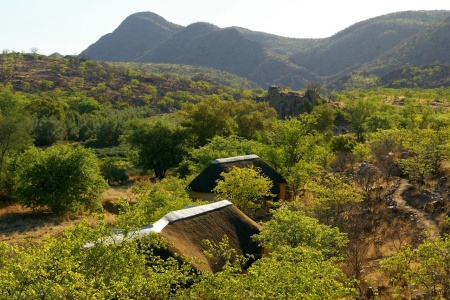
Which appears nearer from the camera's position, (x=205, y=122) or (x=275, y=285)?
(x=275, y=285)

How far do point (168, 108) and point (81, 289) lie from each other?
103m

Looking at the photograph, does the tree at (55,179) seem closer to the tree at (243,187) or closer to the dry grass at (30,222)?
the dry grass at (30,222)

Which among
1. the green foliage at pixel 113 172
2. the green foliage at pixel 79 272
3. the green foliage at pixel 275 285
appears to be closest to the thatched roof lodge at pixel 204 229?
the green foliage at pixel 275 285

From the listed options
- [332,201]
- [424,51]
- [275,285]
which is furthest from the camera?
[424,51]

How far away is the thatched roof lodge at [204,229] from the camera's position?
1515 cm

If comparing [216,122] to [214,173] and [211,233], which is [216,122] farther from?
[211,233]

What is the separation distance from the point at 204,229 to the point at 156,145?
28.8m

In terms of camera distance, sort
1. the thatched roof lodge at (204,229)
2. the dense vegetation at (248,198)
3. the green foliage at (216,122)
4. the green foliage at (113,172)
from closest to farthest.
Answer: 1. the dense vegetation at (248,198)
2. the thatched roof lodge at (204,229)
3. the green foliage at (113,172)
4. the green foliage at (216,122)

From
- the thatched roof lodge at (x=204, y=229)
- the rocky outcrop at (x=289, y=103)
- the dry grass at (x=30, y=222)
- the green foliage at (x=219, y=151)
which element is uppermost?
the thatched roof lodge at (x=204, y=229)

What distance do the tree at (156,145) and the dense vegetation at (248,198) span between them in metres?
0.14

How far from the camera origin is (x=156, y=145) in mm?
45281

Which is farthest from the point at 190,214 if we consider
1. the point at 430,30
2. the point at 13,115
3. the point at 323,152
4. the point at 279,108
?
the point at 430,30

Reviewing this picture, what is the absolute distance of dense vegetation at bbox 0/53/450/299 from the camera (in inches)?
356

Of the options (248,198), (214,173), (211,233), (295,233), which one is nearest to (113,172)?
(214,173)
